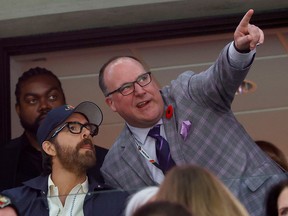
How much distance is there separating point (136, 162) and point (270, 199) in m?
1.16

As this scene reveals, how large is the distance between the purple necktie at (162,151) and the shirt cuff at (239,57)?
A: 66 centimetres

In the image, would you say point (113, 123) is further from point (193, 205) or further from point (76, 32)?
point (193, 205)

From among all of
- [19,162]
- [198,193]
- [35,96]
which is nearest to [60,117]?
→ [19,162]

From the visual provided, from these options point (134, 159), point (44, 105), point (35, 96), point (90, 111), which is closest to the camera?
point (134, 159)

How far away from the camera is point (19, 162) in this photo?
24.2ft

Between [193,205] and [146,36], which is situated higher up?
[146,36]

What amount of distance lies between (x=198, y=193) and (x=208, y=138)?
1963 millimetres

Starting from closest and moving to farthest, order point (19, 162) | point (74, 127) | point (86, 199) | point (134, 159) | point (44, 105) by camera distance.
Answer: point (86, 199) → point (134, 159) → point (74, 127) → point (19, 162) → point (44, 105)

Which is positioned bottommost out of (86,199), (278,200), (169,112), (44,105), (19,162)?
(19,162)

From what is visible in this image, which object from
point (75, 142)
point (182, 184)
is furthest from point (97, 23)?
point (182, 184)

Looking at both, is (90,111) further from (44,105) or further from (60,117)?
(44,105)

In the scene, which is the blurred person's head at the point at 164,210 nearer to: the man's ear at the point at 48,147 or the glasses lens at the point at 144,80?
the glasses lens at the point at 144,80

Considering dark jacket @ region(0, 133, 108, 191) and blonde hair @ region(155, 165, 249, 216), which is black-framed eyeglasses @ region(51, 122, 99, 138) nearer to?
dark jacket @ region(0, 133, 108, 191)

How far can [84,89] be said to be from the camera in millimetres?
8305
